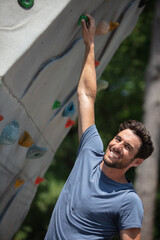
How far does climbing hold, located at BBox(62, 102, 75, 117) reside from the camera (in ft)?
9.82

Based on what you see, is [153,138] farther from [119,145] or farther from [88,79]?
[119,145]

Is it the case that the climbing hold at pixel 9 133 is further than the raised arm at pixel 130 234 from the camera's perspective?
Yes

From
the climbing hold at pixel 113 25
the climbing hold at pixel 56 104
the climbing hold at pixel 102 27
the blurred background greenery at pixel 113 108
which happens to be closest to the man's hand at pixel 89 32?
the climbing hold at pixel 102 27

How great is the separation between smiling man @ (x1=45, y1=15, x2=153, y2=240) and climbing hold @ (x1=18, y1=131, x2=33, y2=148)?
0.50 meters

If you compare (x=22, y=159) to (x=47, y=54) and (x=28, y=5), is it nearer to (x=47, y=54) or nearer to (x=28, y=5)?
(x=47, y=54)

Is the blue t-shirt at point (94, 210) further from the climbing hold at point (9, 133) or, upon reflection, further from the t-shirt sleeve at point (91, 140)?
the climbing hold at point (9, 133)

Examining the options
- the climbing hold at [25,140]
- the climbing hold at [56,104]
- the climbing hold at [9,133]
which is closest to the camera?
the climbing hold at [9,133]

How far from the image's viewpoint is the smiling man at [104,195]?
6.58 ft

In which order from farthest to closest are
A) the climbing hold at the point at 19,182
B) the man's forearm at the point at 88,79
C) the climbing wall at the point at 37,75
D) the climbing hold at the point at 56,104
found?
1. the climbing hold at the point at 19,182
2. the climbing hold at the point at 56,104
3. the man's forearm at the point at 88,79
4. the climbing wall at the point at 37,75

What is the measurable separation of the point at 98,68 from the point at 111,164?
134 centimetres

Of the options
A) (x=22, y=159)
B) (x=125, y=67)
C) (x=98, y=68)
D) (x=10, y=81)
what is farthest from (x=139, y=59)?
(x=10, y=81)

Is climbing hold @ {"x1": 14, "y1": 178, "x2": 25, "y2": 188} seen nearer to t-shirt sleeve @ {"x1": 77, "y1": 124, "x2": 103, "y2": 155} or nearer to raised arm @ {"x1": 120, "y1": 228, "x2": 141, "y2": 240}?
t-shirt sleeve @ {"x1": 77, "y1": 124, "x2": 103, "y2": 155}

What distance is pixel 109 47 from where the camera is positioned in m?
3.09

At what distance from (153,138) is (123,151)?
372cm
